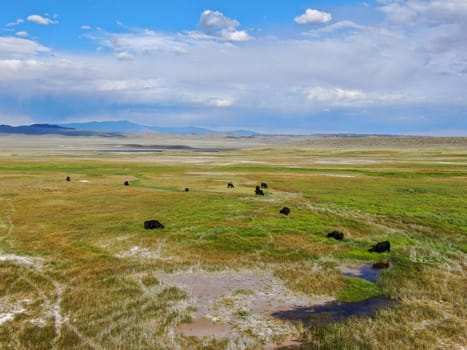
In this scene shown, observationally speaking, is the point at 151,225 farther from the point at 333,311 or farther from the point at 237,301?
the point at 333,311

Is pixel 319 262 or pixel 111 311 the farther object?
pixel 319 262

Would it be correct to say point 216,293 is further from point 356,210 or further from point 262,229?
point 356,210

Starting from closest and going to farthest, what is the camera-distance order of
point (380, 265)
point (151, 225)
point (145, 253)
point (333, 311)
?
point (333, 311)
point (380, 265)
point (145, 253)
point (151, 225)

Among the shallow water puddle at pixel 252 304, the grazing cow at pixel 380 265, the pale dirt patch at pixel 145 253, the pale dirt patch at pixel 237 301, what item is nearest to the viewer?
the pale dirt patch at pixel 237 301

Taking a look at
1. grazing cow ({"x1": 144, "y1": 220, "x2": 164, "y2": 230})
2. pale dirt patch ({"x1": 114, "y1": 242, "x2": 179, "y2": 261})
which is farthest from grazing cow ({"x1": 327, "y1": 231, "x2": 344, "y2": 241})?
grazing cow ({"x1": 144, "y1": 220, "x2": 164, "y2": 230})

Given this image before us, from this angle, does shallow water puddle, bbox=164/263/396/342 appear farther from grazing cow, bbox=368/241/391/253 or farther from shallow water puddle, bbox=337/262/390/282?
grazing cow, bbox=368/241/391/253

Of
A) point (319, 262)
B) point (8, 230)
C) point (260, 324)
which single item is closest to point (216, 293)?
point (260, 324)

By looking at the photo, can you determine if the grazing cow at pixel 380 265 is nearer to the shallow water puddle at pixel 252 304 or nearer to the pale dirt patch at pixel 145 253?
the shallow water puddle at pixel 252 304

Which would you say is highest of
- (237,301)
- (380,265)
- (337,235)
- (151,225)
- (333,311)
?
(337,235)

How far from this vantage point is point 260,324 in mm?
17125

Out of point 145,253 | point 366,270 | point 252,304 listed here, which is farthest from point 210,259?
point 366,270

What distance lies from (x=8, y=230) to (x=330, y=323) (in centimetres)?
2867

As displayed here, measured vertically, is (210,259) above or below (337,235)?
below

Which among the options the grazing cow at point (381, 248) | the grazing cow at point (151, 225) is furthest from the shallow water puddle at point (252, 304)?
the grazing cow at point (151, 225)
